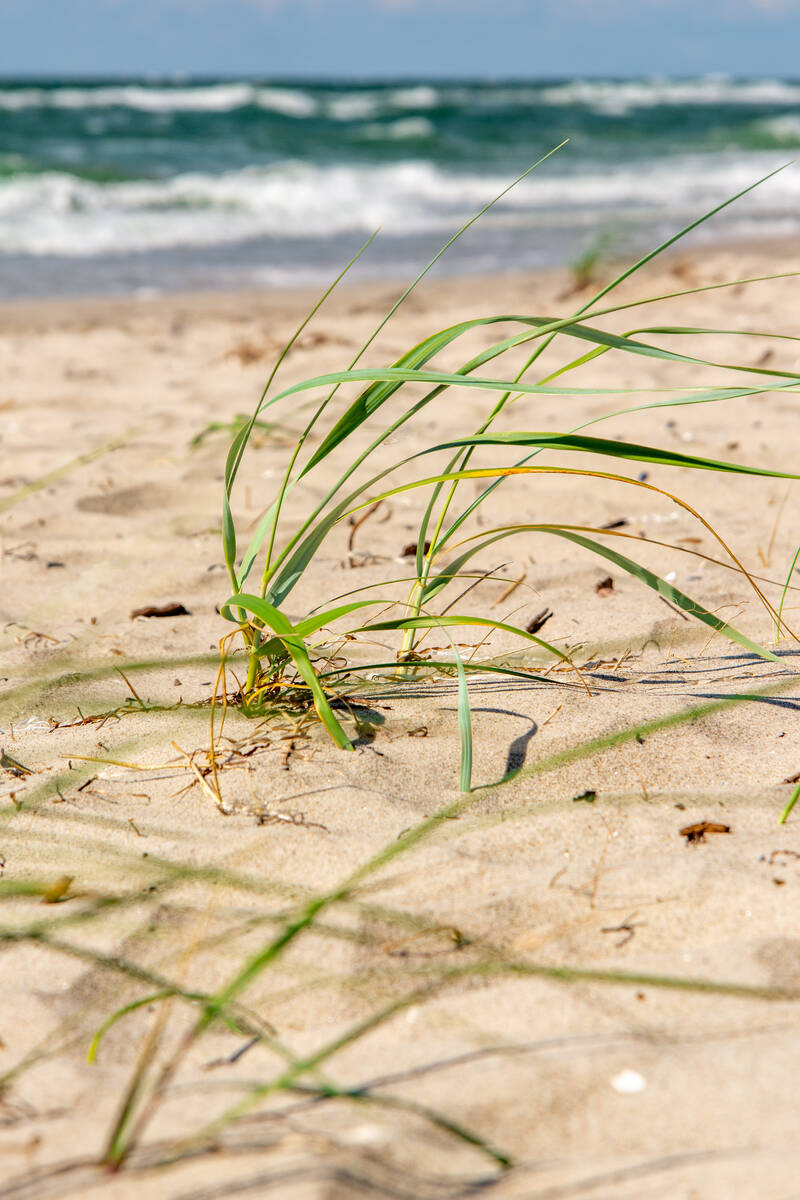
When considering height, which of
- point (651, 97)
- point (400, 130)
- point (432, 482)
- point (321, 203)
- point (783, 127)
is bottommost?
point (321, 203)

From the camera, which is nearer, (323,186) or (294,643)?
(294,643)

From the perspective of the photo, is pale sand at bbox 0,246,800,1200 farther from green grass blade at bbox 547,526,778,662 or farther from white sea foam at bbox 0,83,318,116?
white sea foam at bbox 0,83,318,116

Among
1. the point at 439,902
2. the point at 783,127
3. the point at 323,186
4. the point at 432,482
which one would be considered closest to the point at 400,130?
the point at 323,186

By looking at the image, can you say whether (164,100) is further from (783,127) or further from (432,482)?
(432,482)

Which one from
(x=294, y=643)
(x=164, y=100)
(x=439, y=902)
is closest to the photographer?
(x=439, y=902)

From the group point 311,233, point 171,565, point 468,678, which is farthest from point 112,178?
point 468,678

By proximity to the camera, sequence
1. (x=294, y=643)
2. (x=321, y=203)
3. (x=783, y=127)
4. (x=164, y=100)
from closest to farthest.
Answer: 1. (x=294, y=643)
2. (x=321, y=203)
3. (x=783, y=127)
4. (x=164, y=100)

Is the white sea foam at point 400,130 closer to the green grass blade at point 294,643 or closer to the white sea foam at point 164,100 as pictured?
the white sea foam at point 164,100
